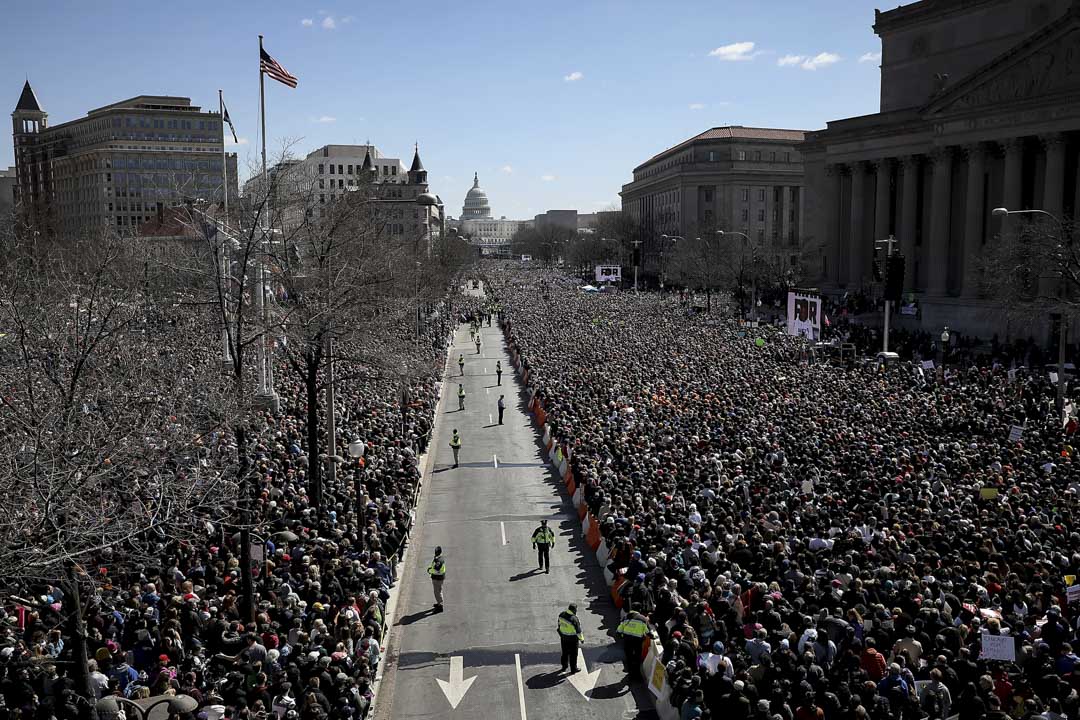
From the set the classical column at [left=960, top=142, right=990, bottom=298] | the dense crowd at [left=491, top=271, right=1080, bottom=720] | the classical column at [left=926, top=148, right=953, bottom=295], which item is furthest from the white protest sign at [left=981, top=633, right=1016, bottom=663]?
the classical column at [left=926, top=148, right=953, bottom=295]

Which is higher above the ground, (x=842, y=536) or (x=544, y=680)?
(x=842, y=536)

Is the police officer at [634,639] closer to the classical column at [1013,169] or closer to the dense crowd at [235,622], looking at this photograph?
the dense crowd at [235,622]

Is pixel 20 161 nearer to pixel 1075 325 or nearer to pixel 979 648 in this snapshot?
pixel 1075 325

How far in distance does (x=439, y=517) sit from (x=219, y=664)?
1191 cm

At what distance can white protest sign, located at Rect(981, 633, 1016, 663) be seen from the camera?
12734 mm

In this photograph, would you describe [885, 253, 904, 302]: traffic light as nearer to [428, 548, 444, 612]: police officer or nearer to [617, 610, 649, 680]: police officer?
[428, 548, 444, 612]: police officer

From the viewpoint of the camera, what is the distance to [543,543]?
818 inches

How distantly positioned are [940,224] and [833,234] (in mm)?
16524

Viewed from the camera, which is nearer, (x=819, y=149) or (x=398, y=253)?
(x=398, y=253)

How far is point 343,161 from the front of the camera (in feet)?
518

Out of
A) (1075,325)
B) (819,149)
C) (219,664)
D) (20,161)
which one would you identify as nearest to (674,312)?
(819,149)

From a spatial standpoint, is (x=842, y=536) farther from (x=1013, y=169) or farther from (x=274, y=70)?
(x=1013, y=169)

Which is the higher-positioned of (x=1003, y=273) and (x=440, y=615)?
(x=1003, y=273)

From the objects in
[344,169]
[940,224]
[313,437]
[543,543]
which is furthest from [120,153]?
[543,543]
